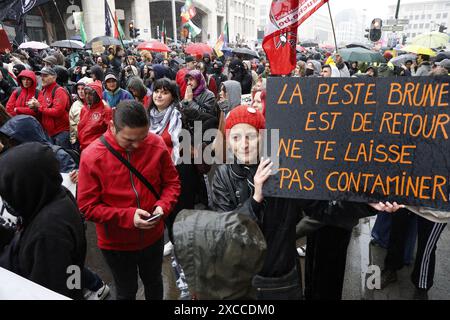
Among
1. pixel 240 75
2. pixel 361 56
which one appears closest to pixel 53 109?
pixel 240 75

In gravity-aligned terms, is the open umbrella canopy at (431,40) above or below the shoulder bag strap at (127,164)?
above

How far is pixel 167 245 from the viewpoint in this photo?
12.6 ft

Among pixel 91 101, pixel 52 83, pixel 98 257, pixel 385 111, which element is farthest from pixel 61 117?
pixel 385 111

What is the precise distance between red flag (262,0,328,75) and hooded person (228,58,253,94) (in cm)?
372

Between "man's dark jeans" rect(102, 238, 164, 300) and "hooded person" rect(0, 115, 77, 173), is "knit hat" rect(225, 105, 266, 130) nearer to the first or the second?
"man's dark jeans" rect(102, 238, 164, 300)

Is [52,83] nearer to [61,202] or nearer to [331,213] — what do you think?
[61,202]

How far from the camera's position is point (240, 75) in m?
8.18

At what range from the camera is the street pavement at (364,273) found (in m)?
3.07

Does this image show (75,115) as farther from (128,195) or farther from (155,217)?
(155,217)

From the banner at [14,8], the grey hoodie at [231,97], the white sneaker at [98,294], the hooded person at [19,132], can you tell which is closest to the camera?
the hooded person at [19,132]

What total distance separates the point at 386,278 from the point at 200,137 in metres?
2.18

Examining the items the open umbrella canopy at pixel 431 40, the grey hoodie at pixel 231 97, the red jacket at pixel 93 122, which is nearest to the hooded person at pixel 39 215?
the red jacket at pixel 93 122

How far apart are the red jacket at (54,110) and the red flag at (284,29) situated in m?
2.75

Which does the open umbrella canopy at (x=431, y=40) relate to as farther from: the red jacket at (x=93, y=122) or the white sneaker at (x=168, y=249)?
the white sneaker at (x=168, y=249)
